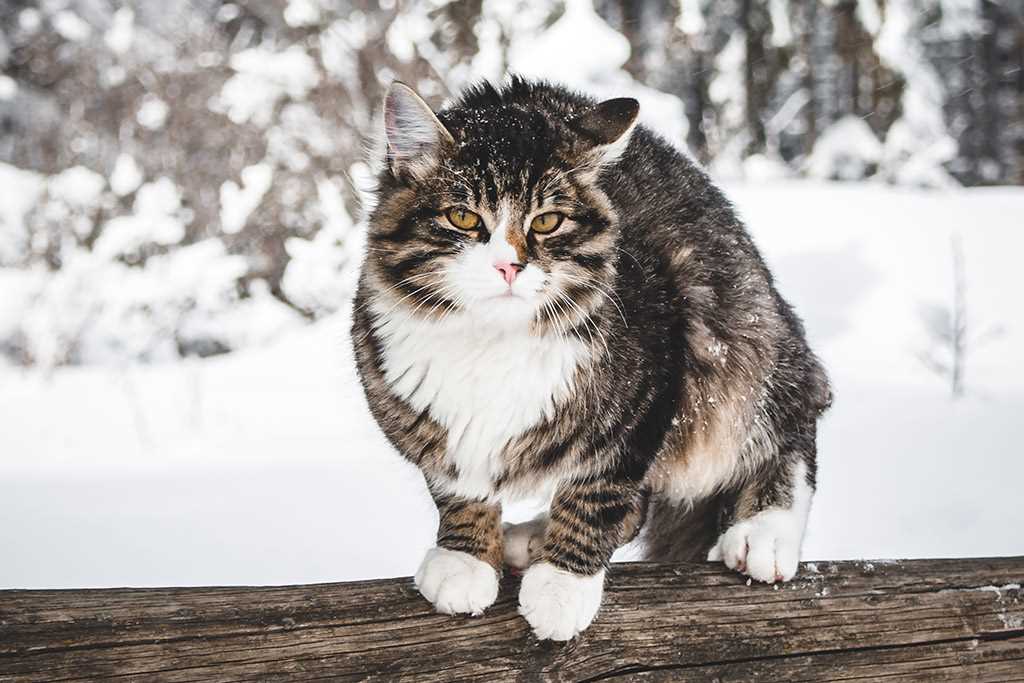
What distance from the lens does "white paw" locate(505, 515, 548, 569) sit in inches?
75.1

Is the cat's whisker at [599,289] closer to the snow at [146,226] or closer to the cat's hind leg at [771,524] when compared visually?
the cat's hind leg at [771,524]

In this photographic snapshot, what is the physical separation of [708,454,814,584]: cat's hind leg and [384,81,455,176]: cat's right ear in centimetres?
97

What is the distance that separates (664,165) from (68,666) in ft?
5.15

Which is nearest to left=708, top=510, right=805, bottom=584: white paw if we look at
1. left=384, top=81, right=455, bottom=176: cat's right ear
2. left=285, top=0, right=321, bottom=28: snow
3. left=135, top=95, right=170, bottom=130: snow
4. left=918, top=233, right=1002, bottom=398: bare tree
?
left=384, top=81, right=455, bottom=176: cat's right ear

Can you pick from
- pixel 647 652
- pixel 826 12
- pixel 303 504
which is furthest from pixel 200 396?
pixel 826 12

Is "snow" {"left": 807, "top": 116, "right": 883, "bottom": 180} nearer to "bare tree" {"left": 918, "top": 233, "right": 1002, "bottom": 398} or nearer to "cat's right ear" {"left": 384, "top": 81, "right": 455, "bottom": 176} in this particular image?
"bare tree" {"left": 918, "top": 233, "right": 1002, "bottom": 398}

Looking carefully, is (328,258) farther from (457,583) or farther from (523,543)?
(457,583)

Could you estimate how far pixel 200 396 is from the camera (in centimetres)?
498

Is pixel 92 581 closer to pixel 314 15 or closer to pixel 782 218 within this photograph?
Answer: pixel 782 218

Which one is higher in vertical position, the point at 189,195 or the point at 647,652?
the point at 647,652

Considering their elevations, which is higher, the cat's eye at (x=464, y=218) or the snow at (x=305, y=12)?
the cat's eye at (x=464, y=218)

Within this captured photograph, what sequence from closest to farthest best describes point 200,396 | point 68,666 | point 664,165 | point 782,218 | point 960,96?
point 68,666, point 664,165, point 200,396, point 782,218, point 960,96

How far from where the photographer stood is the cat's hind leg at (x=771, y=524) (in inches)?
70.8

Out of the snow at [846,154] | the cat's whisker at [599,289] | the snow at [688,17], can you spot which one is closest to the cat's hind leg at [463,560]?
the cat's whisker at [599,289]
